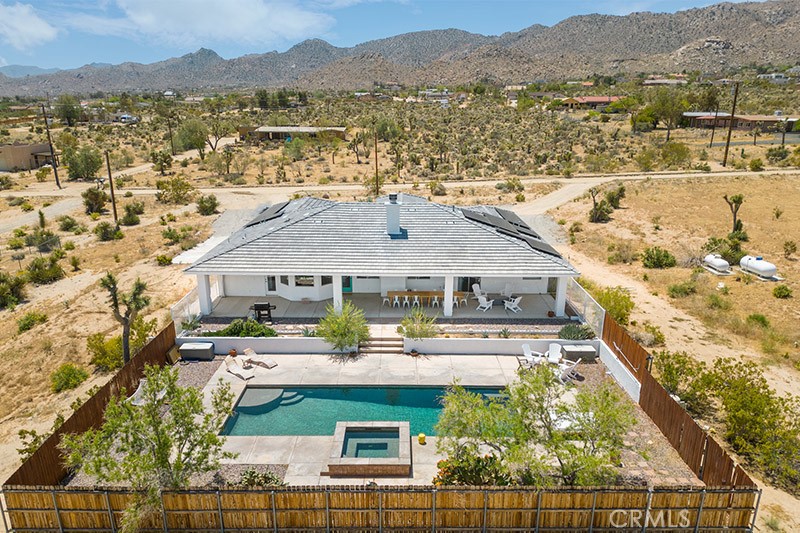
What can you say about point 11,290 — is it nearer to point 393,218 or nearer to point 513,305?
point 393,218

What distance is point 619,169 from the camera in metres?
→ 57.1

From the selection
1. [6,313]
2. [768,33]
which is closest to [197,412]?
[6,313]

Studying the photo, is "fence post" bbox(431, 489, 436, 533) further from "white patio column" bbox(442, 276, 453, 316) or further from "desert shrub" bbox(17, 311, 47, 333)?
"desert shrub" bbox(17, 311, 47, 333)

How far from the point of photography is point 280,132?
78.4 metres

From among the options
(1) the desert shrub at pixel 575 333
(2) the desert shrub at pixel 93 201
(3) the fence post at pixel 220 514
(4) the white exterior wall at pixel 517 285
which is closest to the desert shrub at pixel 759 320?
(1) the desert shrub at pixel 575 333

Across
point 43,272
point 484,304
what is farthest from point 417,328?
point 43,272

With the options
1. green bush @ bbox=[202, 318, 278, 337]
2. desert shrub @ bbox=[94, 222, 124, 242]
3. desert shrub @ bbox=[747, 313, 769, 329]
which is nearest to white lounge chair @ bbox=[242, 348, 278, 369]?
green bush @ bbox=[202, 318, 278, 337]

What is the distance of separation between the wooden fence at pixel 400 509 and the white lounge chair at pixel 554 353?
25.3 feet

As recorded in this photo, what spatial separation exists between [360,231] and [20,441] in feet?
46.5

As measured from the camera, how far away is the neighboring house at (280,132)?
249 ft

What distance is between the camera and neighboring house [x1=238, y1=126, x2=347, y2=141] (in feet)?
249

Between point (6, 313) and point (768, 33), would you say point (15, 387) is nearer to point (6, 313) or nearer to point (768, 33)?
point (6, 313)

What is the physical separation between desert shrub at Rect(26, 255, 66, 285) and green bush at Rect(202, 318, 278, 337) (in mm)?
14670
